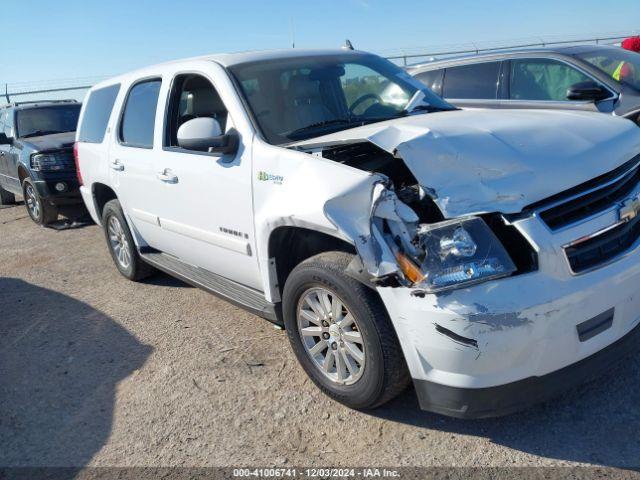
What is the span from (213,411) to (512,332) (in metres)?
1.78

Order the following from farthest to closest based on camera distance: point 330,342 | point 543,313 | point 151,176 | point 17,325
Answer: point 17,325, point 151,176, point 330,342, point 543,313

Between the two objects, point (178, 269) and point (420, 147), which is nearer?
point (420, 147)

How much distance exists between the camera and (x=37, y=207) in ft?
29.0

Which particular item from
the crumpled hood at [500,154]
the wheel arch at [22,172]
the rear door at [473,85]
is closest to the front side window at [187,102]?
the crumpled hood at [500,154]

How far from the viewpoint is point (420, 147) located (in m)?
2.76

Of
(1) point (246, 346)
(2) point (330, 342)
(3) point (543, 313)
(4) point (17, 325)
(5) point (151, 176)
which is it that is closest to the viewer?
(3) point (543, 313)

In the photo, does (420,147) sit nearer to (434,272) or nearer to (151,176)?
(434,272)

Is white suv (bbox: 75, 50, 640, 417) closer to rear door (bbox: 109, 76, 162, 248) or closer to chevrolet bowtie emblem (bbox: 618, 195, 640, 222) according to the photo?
chevrolet bowtie emblem (bbox: 618, 195, 640, 222)

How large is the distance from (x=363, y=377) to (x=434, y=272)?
0.76 m

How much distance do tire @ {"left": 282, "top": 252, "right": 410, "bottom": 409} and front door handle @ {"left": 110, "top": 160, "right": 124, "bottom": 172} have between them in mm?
2427

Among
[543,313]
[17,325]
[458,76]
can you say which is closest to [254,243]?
[543,313]

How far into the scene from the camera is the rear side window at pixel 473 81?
6840 millimetres

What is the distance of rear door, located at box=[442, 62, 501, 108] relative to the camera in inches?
268

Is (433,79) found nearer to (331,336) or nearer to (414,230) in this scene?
Answer: (331,336)
